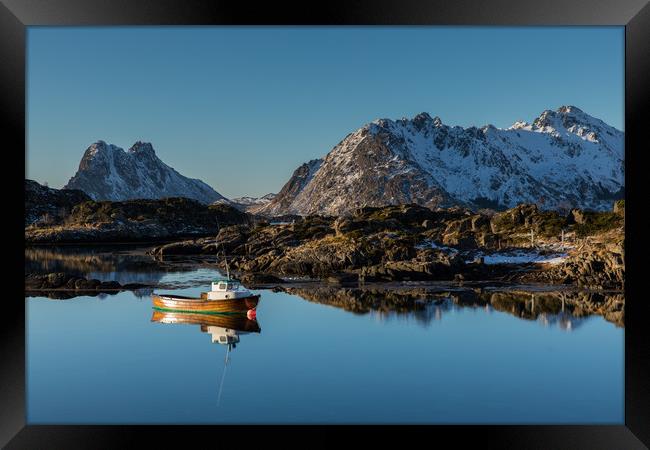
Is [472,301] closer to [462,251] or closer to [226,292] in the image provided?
[462,251]

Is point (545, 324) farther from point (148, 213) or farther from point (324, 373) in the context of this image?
point (148, 213)

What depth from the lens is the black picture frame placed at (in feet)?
31.0

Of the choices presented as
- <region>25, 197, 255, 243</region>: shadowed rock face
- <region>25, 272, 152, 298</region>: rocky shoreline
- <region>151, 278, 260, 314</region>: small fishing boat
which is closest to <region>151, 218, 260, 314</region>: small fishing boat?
<region>151, 278, 260, 314</region>: small fishing boat

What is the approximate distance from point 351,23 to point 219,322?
2304cm

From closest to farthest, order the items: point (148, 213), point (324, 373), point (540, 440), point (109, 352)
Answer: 1. point (540, 440)
2. point (324, 373)
3. point (109, 352)
4. point (148, 213)

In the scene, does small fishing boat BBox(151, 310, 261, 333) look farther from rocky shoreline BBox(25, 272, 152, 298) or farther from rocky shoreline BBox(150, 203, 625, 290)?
rocky shoreline BBox(150, 203, 625, 290)

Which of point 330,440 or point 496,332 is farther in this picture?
point 496,332

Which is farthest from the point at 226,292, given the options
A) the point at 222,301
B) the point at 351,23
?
the point at 351,23

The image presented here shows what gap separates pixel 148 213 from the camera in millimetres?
110438

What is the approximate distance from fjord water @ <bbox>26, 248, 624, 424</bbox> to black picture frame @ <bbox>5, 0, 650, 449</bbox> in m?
3.10

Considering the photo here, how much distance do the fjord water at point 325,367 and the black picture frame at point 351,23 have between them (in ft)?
10.2

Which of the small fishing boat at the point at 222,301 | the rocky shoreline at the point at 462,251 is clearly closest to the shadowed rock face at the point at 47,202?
the rocky shoreline at the point at 462,251
